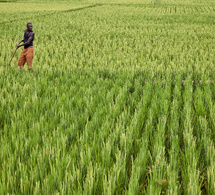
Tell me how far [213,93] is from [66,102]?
2340mm

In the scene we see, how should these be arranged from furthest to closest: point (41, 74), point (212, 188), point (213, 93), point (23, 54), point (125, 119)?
point (23, 54), point (41, 74), point (213, 93), point (125, 119), point (212, 188)

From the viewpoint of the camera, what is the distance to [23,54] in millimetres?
4879

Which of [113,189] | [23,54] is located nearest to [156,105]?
[113,189]

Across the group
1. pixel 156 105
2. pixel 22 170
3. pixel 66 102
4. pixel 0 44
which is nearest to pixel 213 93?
pixel 156 105

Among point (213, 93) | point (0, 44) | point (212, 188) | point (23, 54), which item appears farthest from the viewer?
point (0, 44)

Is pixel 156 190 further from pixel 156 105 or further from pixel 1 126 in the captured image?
pixel 1 126

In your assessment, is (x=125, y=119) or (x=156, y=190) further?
(x=125, y=119)

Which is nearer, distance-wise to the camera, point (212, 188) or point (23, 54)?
point (212, 188)

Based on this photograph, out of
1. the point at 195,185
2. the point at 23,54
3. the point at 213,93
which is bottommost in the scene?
the point at 213,93

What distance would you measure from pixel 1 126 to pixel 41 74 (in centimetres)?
208

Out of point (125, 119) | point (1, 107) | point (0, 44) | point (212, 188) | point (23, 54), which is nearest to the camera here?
point (212, 188)

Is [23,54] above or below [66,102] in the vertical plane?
above

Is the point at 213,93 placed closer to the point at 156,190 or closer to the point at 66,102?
the point at 66,102

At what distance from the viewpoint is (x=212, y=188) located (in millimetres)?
1269
